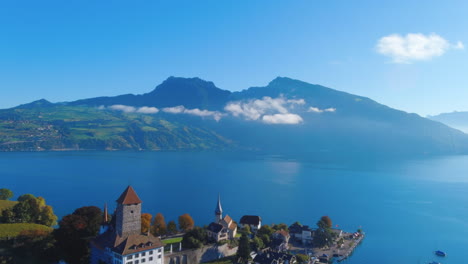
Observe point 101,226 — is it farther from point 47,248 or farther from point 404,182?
point 404,182

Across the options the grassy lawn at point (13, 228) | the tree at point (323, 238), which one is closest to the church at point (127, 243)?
the grassy lawn at point (13, 228)

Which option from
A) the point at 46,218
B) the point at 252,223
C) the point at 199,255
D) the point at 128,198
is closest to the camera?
the point at 128,198

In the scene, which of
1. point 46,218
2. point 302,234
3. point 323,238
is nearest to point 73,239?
point 46,218

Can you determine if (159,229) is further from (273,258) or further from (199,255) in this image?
(273,258)

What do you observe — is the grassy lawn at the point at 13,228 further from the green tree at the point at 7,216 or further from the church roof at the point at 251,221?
the church roof at the point at 251,221

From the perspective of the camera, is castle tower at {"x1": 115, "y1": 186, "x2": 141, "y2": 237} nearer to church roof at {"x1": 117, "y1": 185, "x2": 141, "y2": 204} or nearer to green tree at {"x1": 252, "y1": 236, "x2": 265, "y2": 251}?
church roof at {"x1": 117, "y1": 185, "x2": 141, "y2": 204}

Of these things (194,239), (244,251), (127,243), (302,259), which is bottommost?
(302,259)

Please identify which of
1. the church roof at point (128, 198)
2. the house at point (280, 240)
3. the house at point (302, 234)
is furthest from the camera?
the house at point (302, 234)
